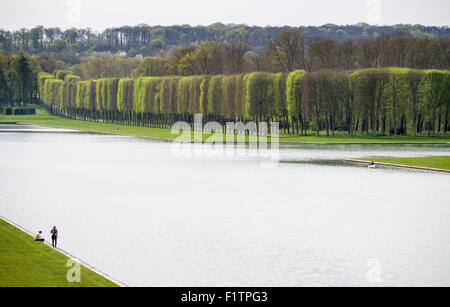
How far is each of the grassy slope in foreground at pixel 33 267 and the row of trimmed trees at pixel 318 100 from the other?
215 ft

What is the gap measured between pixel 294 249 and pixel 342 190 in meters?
14.8

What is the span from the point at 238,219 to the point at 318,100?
5987 centimetres

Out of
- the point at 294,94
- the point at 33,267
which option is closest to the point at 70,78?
the point at 294,94

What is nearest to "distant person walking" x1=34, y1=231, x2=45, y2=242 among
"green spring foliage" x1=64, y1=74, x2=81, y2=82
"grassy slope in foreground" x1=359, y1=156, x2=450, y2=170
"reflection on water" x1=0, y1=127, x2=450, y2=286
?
"reflection on water" x1=0, y1=127, x2=450, y2=286

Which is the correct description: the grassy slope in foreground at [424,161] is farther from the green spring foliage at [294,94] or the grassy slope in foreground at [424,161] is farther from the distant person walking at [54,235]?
the green spring foliage at [294,94]

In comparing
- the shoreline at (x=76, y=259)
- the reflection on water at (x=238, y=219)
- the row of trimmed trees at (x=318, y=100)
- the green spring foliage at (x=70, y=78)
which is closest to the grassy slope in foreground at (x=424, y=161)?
the reflection on water at (x=238, y=219)

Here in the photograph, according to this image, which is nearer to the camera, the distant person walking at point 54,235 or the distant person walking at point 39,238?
the distant person walking at point 54,235

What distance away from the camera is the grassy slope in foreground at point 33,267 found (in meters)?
19.0

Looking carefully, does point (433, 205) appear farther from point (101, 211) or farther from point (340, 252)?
point (101, 211)

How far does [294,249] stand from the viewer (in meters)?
24.4

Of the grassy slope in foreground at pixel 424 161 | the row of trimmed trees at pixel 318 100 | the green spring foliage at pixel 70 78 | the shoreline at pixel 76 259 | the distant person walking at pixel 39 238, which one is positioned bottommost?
the grassy slope in foreground at pixel 424 161

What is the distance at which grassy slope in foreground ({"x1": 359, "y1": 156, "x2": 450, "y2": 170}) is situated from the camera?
5073cm

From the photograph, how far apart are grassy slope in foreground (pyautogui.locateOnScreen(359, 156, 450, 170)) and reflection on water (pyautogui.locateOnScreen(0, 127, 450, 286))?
4.00 m
